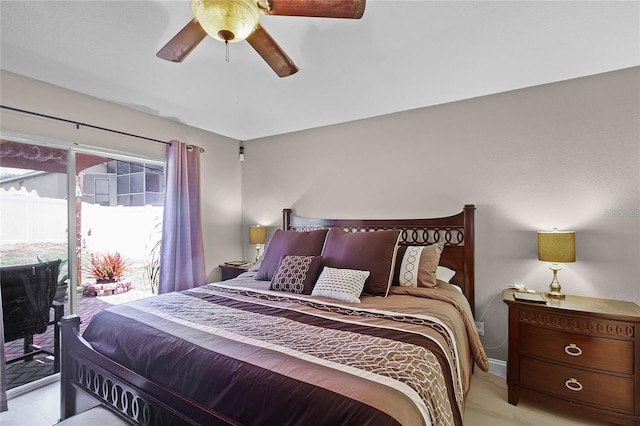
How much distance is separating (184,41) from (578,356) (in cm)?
301

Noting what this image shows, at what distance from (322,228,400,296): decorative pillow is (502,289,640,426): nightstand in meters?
0.91

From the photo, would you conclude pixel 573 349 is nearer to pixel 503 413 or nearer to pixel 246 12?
pixel 503 413

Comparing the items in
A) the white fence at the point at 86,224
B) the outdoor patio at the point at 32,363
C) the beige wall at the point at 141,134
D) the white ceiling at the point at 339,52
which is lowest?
the outdoor patio at the point at 32,363

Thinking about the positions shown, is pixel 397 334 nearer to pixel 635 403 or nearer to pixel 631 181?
pixel 635 403

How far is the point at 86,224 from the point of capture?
9.46ft

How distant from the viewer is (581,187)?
7.59 ft

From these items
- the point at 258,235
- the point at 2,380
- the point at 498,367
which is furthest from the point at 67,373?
the point at 498,367

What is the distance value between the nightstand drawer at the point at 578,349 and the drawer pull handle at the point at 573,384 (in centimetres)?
11

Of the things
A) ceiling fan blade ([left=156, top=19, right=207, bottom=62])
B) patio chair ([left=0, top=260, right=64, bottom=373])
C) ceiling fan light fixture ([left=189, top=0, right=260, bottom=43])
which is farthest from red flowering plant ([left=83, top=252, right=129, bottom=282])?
ceiling fan light fixture ([left=189, top=0, right=260, bottom=43])

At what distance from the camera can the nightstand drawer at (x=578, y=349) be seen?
6.06ft

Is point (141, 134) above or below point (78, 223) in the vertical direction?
above

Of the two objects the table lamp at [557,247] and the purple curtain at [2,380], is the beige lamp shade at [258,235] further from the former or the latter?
the table lamp at [557,247]

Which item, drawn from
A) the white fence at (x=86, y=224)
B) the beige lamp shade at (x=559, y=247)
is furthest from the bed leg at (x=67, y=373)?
the beige lamp shade at (x=559, y=247)

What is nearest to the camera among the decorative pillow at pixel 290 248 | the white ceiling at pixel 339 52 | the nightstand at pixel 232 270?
the white ceiling at pixel 339 52
